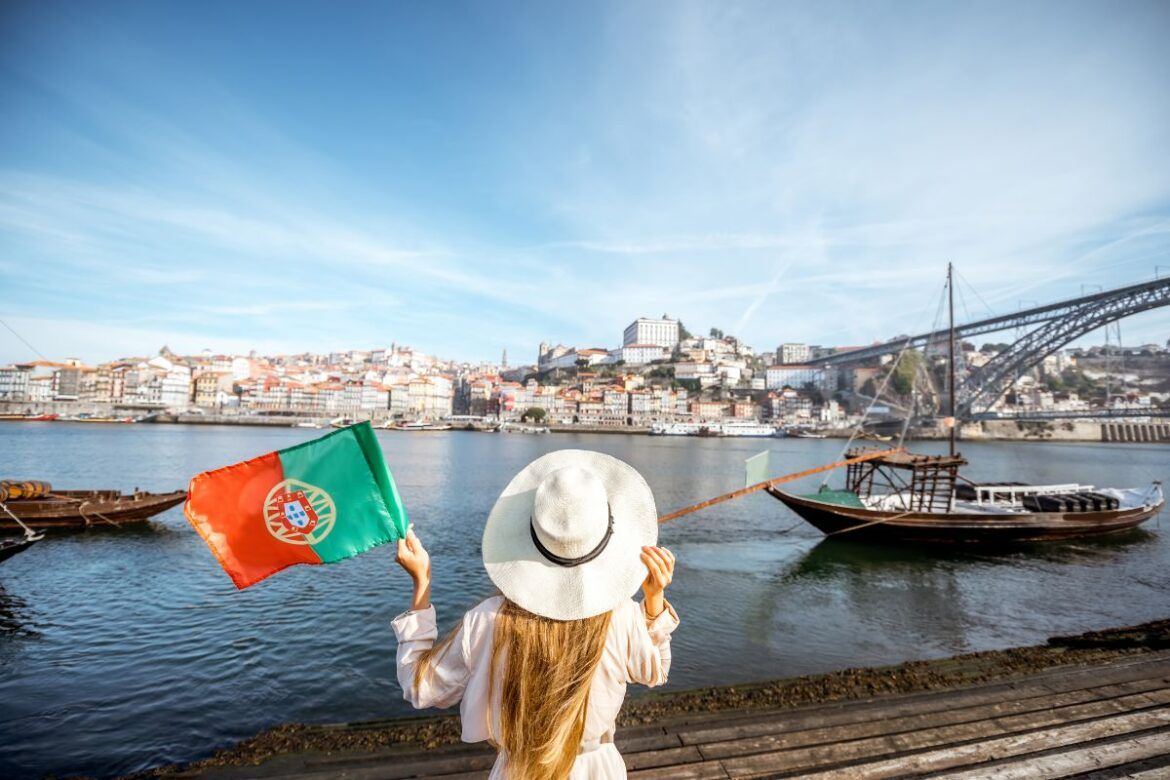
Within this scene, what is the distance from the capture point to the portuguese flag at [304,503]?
2.53m

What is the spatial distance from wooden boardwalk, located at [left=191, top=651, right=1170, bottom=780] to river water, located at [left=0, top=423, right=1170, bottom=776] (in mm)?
3523

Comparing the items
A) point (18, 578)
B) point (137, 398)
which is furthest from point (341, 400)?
point (18, 578)

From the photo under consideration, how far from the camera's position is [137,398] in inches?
3944

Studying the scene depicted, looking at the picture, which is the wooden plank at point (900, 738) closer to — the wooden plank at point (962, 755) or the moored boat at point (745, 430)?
Result: the wooden plank at point (962, 755)

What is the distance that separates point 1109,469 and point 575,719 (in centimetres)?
6506

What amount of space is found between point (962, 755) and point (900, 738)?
37 cm

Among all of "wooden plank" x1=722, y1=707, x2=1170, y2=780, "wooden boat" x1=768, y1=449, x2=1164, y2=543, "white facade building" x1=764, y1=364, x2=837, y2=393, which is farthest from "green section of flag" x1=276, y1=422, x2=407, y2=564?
"white facade building" x1=764, y1=364, x2=837, y2=393

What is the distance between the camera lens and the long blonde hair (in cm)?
146

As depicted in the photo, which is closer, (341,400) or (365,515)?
(365,515)

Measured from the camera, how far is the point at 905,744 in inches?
150

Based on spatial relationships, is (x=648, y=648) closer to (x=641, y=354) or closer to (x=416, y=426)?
(x=416, y=426)

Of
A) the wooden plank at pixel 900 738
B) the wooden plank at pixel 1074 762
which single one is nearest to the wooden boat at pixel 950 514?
the wooden plank at pixel 900 738

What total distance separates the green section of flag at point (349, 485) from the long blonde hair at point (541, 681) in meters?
1.22

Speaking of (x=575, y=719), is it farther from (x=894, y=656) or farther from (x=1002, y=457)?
(x=1002, y=457)
